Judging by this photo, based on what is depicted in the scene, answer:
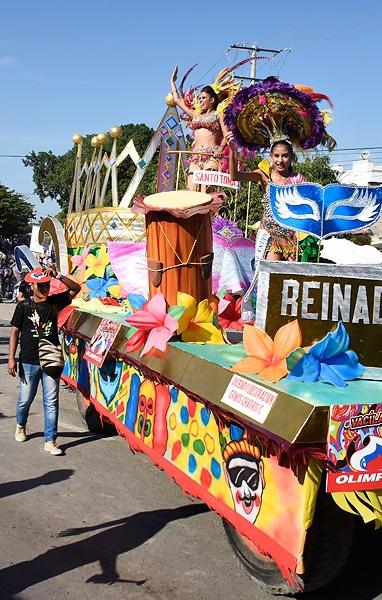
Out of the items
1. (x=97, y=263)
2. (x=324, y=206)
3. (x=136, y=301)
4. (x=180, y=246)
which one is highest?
(x=324, y=206)

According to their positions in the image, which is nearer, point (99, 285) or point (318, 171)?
point (99, 285)

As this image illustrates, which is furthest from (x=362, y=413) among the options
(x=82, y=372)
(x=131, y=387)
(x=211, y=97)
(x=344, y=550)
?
(x=211, y=97)

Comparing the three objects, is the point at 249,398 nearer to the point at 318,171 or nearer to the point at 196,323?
the point at 196,323

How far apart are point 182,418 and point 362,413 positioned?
4.91 feet

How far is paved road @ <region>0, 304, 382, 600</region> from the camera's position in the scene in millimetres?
3471

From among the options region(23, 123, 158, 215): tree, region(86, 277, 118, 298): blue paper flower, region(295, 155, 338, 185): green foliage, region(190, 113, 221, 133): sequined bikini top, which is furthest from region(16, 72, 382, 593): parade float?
region(23, 123, 158, 215): tree

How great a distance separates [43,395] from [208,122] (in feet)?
11.8

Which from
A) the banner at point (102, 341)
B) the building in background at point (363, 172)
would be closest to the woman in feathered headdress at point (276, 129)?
the banner at point (102, 341)

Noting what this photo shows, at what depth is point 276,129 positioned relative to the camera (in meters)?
5.59

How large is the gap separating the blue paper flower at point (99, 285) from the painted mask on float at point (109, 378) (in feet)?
3.24

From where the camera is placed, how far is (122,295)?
6055 mm

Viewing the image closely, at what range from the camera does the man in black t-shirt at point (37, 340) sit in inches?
231

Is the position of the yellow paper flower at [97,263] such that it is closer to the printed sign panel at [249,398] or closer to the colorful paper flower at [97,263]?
the colorful paper flower at [97,263]

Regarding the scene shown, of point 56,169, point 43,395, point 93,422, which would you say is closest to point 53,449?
point 43,395
